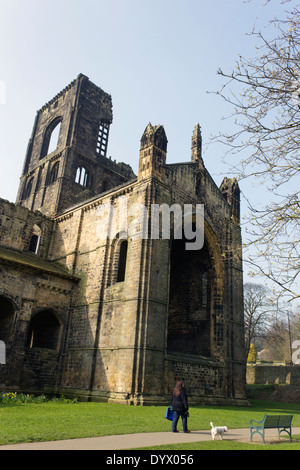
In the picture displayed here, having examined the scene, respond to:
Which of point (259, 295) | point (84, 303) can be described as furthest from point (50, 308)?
point (259, 295)

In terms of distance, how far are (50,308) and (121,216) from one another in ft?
19.8

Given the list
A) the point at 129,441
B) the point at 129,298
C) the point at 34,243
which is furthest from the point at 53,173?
the point at 129,441

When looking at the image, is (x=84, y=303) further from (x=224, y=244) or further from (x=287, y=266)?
(x=287, y=266)

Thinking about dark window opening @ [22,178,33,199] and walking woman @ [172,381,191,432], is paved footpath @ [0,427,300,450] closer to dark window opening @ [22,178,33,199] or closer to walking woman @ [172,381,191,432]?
walking woman @ [172,381,191,432]

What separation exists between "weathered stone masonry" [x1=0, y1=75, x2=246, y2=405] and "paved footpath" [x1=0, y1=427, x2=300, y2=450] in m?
6.17

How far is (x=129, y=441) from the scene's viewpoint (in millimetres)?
7320

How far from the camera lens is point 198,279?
23.7 meters

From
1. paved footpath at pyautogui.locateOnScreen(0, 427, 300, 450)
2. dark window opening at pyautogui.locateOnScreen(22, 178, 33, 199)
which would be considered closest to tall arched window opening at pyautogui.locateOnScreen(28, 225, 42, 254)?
dark window opening at pyautogui.locateOnScreen(22, 178, 33, 199)

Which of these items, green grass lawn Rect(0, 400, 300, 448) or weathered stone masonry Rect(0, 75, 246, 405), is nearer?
green grass lawn Rect(0, 400, 300, 448)

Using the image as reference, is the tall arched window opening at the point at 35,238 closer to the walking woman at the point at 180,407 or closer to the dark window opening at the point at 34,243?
the dark window opening at the point at 34,243

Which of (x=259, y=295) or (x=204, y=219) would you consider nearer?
(x=204, y=219)

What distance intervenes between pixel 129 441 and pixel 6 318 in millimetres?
12588

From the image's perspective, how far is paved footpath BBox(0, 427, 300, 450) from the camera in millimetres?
6427
